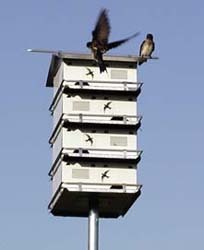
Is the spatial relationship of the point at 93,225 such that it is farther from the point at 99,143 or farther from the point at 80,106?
the point at 80,106

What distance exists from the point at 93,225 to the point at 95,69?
3.24 m

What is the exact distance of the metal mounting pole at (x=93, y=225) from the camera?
2600 cm

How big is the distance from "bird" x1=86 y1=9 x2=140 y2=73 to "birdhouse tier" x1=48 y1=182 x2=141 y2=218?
7.84 ft

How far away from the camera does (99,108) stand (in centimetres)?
2567

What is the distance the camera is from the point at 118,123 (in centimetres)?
2562


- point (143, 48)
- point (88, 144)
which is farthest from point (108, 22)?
point (88, 144)

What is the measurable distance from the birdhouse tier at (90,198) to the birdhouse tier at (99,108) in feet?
Answer: 4.32

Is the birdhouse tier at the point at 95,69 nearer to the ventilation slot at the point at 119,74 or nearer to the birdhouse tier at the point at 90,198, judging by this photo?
the ventilation slot at the point at 119,74

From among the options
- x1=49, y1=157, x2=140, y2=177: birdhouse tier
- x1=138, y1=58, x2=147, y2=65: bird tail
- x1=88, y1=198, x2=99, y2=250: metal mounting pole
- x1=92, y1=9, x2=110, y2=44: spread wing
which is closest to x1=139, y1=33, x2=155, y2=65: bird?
x1=138, y1=58, x2=147, y2=65: bird tail

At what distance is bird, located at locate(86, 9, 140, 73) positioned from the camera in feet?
84.1

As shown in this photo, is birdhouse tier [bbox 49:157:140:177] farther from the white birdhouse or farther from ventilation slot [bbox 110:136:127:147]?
ventilation slot [bbox 110:136:127:147]

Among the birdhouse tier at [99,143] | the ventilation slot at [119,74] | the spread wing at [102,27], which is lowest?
the birdhouse tier at [99,143]

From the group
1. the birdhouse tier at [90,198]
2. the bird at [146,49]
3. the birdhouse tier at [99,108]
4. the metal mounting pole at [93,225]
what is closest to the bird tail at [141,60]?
the bird at [146,49]

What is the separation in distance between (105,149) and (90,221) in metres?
1.80
